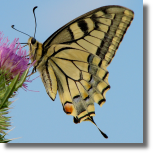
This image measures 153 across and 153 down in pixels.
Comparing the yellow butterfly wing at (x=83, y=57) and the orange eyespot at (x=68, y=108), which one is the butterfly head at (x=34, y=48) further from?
the orange eyespot at (x=68, y=108)

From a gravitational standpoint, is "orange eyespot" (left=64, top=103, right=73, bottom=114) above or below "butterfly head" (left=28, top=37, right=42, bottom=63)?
below

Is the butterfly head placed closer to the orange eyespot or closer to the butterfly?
the butterfly

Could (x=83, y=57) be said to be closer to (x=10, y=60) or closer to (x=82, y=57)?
(x=82, y=57)

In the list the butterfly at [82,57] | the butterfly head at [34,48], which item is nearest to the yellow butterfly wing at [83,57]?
the butterfly at [82,57]

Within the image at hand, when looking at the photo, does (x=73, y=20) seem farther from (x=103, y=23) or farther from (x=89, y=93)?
(x=89, y=93)

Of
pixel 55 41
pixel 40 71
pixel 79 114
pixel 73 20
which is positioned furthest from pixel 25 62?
pixel 79 114

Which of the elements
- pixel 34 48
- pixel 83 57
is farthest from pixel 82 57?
pixel 34 48

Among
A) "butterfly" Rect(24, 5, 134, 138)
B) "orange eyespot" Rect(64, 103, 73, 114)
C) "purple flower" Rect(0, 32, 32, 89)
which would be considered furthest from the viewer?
"orange eyespot" Rect(64, 103, 73, 114)

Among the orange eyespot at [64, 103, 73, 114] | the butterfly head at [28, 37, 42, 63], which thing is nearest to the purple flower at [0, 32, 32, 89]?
the butterfly head at [28, 37, 42, 63]
